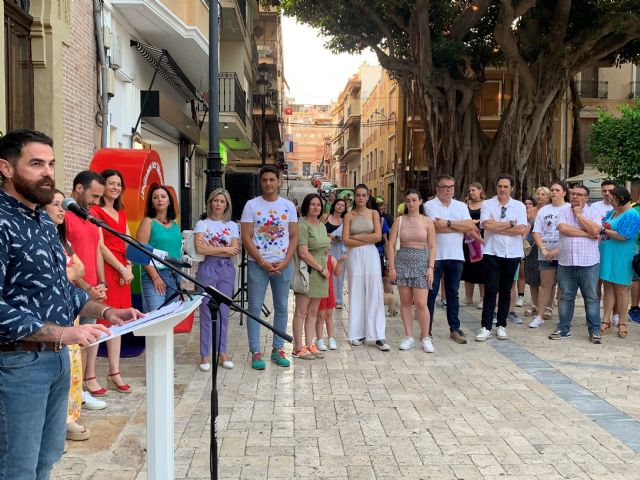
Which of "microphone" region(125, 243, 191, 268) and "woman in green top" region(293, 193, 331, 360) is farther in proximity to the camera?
"woman in green top" region(293, 193, 331, 360)

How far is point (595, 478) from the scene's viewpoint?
385 cm

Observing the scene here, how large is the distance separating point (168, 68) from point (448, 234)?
9140 millimetres

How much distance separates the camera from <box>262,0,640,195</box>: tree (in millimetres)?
16297

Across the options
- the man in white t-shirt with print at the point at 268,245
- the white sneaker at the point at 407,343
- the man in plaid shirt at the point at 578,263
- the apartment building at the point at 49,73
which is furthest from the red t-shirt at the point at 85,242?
the man in plaid shirt at the point at 578,263

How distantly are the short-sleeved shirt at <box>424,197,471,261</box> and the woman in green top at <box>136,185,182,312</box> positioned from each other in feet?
10.6

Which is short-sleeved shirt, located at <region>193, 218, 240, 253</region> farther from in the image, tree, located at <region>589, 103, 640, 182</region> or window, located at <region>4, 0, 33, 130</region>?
tree, located at <region>589, 103, 640, 182</region>

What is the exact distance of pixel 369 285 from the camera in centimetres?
732

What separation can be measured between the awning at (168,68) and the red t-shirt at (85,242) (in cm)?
756

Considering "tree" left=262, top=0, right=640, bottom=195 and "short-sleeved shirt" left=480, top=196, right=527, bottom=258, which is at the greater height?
"tree" left=262, top=0, right=640, bottom=195

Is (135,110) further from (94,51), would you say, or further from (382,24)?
(382,24)

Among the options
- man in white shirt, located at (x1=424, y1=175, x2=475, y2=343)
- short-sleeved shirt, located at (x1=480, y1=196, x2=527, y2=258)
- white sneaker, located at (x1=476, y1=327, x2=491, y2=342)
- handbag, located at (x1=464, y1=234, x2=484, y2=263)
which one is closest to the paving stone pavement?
white sneaker, located at (x1=476, y1=327, x2=491, y2=342)

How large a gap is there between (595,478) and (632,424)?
4.02ft

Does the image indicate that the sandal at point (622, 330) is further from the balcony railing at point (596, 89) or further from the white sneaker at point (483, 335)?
the balcony railing at point (596, 89)

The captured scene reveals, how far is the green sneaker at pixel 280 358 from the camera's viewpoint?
6.51 m
